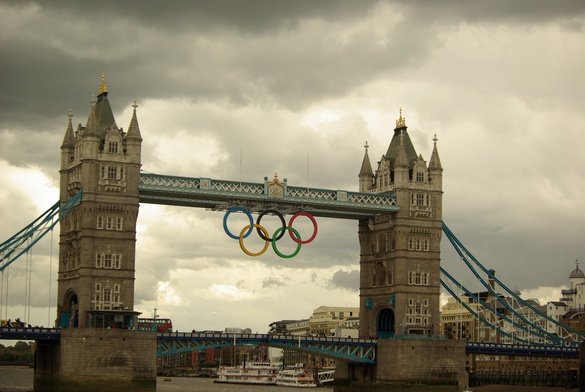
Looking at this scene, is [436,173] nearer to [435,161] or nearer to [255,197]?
[435,161]

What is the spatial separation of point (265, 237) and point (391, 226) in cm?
1743

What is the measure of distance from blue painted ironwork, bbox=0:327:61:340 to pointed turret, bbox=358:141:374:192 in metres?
48.4

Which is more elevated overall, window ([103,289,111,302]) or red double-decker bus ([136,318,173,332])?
window ([103,289,111,302])

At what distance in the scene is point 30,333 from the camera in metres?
119

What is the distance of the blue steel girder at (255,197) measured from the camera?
130 metres

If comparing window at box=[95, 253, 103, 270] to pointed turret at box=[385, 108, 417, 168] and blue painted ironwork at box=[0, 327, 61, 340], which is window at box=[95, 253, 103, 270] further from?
pointed turret at box=[385, 108, 417, 168]

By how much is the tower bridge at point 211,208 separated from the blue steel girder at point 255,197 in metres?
0.12

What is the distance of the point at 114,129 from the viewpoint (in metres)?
128

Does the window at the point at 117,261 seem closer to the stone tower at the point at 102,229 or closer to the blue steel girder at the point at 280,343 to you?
the stone tower at the point at 102,229

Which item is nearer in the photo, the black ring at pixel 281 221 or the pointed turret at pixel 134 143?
the pointed turret at pixel 134 143

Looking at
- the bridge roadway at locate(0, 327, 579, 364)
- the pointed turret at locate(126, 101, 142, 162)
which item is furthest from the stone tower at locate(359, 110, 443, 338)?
the pointed turret at locate(126, 101, 142, 162)

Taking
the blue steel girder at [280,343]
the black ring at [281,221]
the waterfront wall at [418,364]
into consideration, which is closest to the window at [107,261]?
the blue steel girder at [280,343]

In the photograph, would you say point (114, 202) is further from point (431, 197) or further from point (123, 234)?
point (431, 197)

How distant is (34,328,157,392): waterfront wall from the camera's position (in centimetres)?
11856
